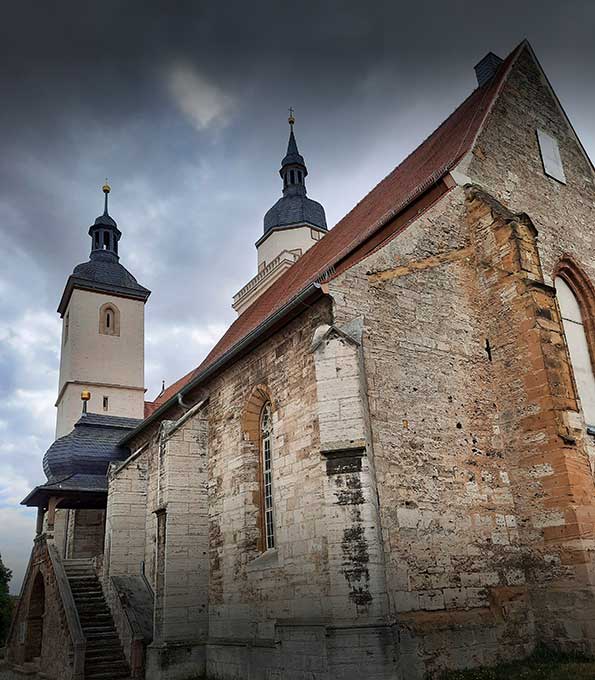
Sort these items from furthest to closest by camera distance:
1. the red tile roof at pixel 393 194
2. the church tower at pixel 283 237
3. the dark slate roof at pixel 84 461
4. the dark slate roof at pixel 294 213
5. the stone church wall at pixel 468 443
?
the dark slate roof at pixel 294 213 → the church tower at pixel 283 237 → the dark slate roof at pixel 84 461 → the red tile roof at pixel 393 194 → the stone church wall at pixel 468 443

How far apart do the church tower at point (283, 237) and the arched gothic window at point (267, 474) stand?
46.0 feet

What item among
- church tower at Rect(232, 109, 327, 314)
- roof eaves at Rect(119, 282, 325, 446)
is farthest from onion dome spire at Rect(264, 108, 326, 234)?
roof eaves at Rect(119, 282, 325, 446)

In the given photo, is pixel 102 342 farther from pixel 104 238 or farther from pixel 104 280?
pixel 104 238

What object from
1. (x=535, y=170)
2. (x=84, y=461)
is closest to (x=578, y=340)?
A: (x=535, y=170)

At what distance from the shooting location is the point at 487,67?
16.0 m

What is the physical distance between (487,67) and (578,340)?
730 centimetres

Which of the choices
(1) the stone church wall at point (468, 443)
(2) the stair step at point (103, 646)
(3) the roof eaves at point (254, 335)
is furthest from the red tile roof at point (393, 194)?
(2) the stair step at point (103, 646)

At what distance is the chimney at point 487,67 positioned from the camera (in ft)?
52.1

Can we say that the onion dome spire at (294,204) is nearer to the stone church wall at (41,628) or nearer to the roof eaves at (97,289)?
the roof eaves at (97,289)

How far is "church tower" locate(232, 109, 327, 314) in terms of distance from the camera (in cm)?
2627

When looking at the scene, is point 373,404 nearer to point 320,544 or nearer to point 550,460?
point 320,544

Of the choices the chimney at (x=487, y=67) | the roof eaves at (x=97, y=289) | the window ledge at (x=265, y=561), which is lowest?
the window ledge at (x=265, y=561)

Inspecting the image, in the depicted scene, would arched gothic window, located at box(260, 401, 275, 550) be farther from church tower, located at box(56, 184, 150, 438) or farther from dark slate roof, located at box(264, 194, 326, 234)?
dark slate roof, located at box(264, 194, 326, 234)

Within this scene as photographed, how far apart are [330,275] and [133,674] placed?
8446 mm
